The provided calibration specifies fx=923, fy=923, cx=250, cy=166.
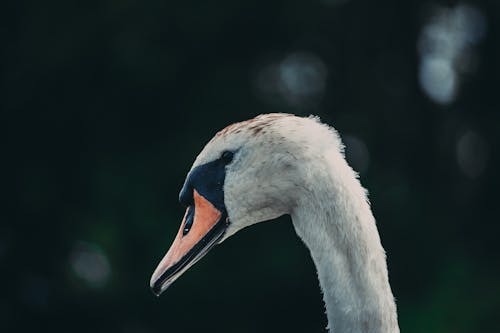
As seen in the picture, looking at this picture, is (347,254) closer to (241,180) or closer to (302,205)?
(302,205)

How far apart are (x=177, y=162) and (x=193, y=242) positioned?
286 centimetres

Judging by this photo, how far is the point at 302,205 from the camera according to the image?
73.9 inches

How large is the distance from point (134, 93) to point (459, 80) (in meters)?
1.90

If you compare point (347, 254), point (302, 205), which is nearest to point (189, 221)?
point (302, 205)

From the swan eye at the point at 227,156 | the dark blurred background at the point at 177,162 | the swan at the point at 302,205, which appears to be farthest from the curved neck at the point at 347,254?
the dark blurred background at the point at 177,162

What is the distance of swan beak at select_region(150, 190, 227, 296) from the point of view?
201 cm

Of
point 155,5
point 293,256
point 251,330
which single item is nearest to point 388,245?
point 293,256

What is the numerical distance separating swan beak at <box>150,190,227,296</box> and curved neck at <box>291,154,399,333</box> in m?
0.28

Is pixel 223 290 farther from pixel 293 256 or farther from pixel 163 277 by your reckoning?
pixel 163 277

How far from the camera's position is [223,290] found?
4.91m

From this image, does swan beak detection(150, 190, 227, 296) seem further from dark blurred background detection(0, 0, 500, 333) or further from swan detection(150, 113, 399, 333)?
dark blurred background detection(0, 0, 500, 333)

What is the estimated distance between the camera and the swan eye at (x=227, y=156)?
77.3 inches

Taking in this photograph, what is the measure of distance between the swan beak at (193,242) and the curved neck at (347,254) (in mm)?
277

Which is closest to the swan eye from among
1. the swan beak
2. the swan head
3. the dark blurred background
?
the swan head
